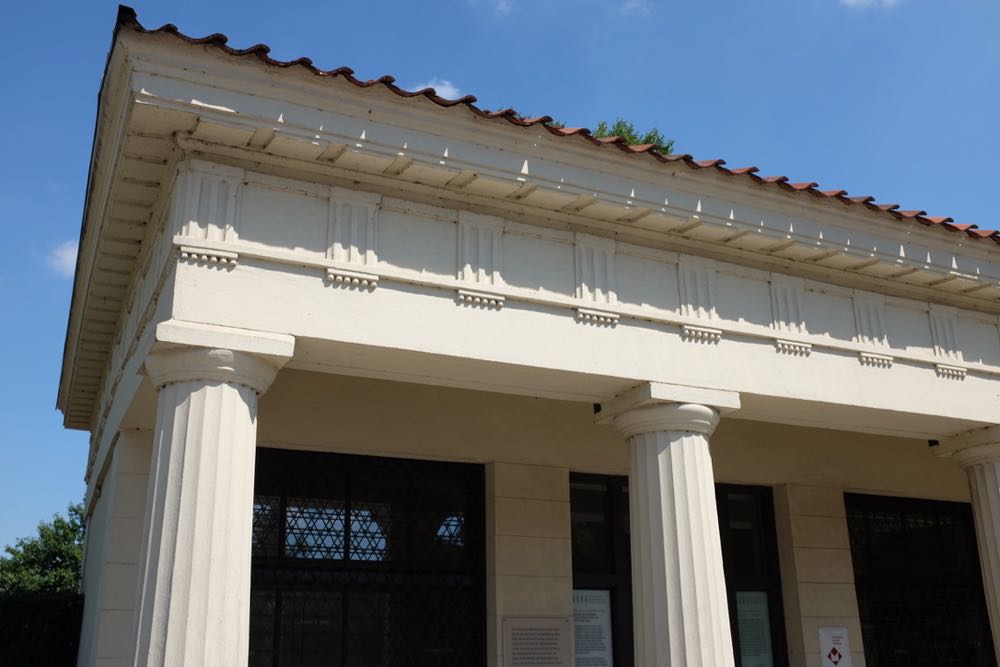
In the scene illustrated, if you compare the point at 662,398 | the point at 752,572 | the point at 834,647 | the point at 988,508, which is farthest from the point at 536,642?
the point at 988,508

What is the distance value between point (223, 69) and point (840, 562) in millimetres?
9259

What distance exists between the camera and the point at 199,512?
237 inches

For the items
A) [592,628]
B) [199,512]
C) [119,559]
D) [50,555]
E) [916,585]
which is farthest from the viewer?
[50,555]

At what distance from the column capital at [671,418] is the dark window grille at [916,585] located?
5.38m

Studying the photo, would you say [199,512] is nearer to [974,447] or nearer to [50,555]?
[974,447]

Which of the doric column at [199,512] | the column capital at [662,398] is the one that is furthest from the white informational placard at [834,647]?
the doric column at [199,512]

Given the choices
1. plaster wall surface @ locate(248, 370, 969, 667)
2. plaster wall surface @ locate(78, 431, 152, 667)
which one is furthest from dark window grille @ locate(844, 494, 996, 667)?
plaster wall surface @ locate(78, 431, 152, 667)

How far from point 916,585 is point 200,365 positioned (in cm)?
1000

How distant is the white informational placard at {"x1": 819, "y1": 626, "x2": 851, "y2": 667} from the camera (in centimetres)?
1114

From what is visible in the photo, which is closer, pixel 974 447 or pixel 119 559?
pixel 119 559

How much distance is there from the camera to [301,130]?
669 cm

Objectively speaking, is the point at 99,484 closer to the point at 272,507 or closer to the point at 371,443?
the point at 272,507

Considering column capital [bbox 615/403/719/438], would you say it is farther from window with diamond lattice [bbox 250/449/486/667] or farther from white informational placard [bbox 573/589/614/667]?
white informational placard [bbox 573/589/614/667]

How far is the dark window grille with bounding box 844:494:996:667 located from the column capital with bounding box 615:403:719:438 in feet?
17.7
